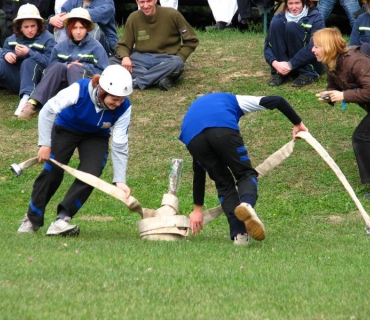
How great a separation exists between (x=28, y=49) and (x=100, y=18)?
1.34 meters

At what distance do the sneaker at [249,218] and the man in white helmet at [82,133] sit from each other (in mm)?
1231

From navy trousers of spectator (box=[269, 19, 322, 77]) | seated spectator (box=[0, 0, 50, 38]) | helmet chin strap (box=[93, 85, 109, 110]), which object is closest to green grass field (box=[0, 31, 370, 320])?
navy trousers of spectator (box=[269, 19, 322, 77])

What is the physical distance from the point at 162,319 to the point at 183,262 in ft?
5.89

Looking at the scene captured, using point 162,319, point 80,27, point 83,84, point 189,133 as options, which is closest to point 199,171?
point 189,133

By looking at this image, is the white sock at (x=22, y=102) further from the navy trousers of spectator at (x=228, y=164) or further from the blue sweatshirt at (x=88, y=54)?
the navy trousers of spectator at (x=228, y=164)

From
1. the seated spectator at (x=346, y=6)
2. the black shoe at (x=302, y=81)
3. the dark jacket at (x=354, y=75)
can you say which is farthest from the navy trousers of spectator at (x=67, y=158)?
the seated spectator at (x=346, y=6)

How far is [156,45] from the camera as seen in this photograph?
50.0 feet

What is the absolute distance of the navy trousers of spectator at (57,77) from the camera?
1384 cm

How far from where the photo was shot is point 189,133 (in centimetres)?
876

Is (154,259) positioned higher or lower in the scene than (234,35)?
higher

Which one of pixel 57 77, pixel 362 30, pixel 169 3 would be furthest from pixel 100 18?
pixel 362 30

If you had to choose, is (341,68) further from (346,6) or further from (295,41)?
(346,6)

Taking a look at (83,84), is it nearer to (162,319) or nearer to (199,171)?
(199,171)

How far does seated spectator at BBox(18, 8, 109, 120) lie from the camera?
545 inches
